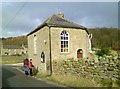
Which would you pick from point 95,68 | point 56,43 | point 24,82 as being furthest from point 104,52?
point 95,68

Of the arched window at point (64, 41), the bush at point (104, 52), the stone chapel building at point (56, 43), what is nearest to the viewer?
the stone chapel building at point (56, 43)

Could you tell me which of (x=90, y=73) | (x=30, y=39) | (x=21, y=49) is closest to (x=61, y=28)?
(x=30, y=39)

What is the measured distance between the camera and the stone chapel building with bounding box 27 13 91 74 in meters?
21.8

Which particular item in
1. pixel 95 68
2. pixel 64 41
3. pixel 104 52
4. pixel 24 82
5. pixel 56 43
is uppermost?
pixel 64 41

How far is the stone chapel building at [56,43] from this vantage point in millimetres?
21766

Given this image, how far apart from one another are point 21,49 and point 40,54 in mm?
85937

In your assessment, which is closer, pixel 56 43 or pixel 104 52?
pixel 56 43

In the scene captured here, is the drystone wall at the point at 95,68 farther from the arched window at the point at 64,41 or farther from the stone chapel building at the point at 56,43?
the arched window at the point at 64,41

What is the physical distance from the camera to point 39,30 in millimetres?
24375

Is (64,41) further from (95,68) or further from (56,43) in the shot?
(95,68)

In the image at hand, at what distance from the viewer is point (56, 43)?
22.2 m

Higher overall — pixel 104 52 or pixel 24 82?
pixel 104 52

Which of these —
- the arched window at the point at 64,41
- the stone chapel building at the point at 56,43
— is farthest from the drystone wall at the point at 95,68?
the arched window at the point at 64,41

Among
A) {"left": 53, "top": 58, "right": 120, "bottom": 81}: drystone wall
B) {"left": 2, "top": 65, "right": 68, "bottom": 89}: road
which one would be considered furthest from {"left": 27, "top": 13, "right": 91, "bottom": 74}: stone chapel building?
{"left": 53, "top": 58, "right": 120, "bottom": 81}: drystone wall
